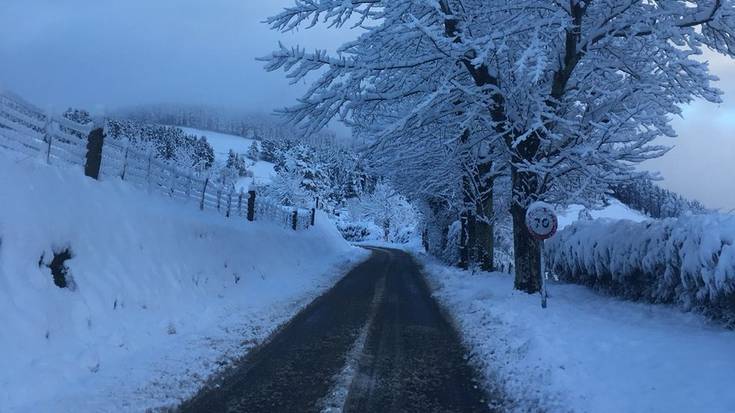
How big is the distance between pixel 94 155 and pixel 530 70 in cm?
794

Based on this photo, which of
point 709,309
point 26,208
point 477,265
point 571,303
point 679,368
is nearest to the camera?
point 679,368

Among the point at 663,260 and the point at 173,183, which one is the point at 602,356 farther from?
the point at 173,183

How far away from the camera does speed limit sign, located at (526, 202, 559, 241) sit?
9.12m

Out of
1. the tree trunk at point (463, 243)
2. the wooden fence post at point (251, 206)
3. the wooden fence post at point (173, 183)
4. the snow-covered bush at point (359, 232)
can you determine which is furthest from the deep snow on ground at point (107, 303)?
the snow-covered bush at point (359, 232)

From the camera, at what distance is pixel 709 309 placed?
717 centimetres

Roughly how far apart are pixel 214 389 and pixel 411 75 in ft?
25.3

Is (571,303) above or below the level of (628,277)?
below

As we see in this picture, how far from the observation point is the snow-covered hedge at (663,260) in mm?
6699

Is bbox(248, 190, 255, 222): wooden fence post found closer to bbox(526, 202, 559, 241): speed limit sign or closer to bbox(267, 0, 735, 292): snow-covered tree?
bbox(267, 0, 735, 292): snow-covered tree

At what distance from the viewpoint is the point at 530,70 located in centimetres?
896

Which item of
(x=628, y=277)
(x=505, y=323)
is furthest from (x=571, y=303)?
(x=505, y=323)

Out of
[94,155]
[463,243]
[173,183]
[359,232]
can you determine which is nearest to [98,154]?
[94,155]

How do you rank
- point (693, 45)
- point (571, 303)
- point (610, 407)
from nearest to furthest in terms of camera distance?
point (610, 407) → point (693, 45) → point (571, 303)

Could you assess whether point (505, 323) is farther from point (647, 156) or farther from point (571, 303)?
point (647, 156)
